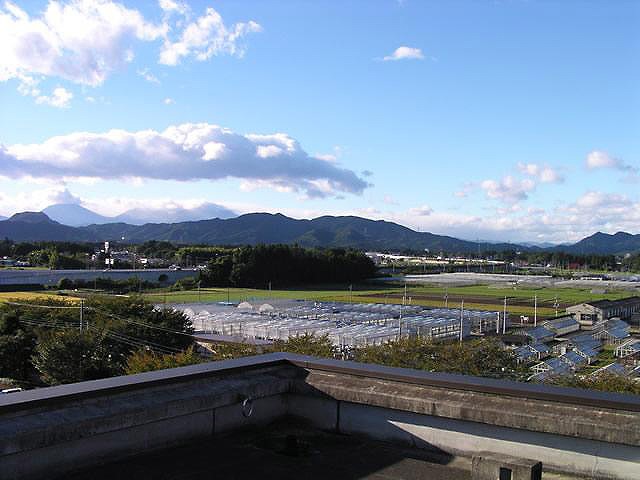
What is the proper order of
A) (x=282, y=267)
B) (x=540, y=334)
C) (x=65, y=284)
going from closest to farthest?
(x=540, y=334) < (x=65, y=284) < (x=282, y=267)

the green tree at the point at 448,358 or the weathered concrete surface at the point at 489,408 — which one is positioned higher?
the weathered concrete surface at the point at 489,408

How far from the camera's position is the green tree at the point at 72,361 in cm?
2583

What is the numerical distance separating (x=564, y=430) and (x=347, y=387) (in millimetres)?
1503

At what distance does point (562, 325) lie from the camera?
54.6 m

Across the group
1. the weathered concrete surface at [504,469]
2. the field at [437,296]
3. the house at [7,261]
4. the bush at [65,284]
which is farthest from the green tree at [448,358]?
the house at [7,261]

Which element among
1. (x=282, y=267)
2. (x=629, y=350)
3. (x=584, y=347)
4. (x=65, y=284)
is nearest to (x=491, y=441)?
(x=584, y=347)

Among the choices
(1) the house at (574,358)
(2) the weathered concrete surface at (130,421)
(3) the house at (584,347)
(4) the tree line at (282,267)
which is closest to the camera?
(2) the weathered concrete surface at (130,421)

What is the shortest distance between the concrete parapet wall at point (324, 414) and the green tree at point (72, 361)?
22754mm

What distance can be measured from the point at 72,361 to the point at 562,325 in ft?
140

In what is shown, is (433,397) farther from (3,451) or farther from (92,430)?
(3,451)

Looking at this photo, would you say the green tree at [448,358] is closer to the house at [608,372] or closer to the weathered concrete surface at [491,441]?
the house at [608,372]

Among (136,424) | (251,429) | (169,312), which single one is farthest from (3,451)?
(169,312)

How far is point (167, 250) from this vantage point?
507 feet

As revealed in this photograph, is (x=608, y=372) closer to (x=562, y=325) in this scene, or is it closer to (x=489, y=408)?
(x=489, y=408)
